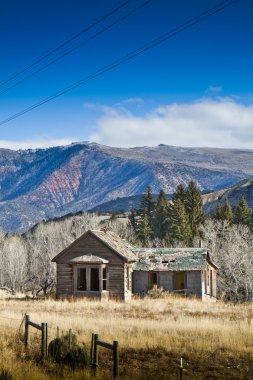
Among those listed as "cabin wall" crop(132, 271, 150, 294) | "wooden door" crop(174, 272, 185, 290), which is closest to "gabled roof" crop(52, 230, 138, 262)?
"cabin wall" crop(132, 271, 150, 294)

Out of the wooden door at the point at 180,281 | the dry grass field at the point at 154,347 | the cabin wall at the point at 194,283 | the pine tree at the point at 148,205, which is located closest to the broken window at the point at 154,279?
the cabin wall at the point at 194,283

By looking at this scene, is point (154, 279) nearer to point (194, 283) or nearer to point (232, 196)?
point (194, 283)

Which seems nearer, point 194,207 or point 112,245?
point 112,245

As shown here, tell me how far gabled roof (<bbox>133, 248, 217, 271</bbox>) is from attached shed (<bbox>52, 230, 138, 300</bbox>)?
1.84 m

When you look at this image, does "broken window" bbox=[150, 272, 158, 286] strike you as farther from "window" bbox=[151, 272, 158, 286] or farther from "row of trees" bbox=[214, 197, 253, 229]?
"row of trees" bbox=[214, 197, 253, 229]

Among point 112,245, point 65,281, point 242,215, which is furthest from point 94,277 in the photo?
point 242,215

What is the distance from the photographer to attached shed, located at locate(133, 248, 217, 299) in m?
42.1

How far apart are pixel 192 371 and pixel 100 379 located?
3.05 m

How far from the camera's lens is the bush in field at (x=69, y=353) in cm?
1564

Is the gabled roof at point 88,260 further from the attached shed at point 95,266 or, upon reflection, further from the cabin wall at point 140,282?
the cabin wall at point 140,282

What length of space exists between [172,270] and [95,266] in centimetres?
624

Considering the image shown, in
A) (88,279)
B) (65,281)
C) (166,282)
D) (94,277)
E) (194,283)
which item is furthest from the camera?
(94,277)

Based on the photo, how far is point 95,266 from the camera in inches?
1580

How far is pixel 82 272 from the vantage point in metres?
44.6
